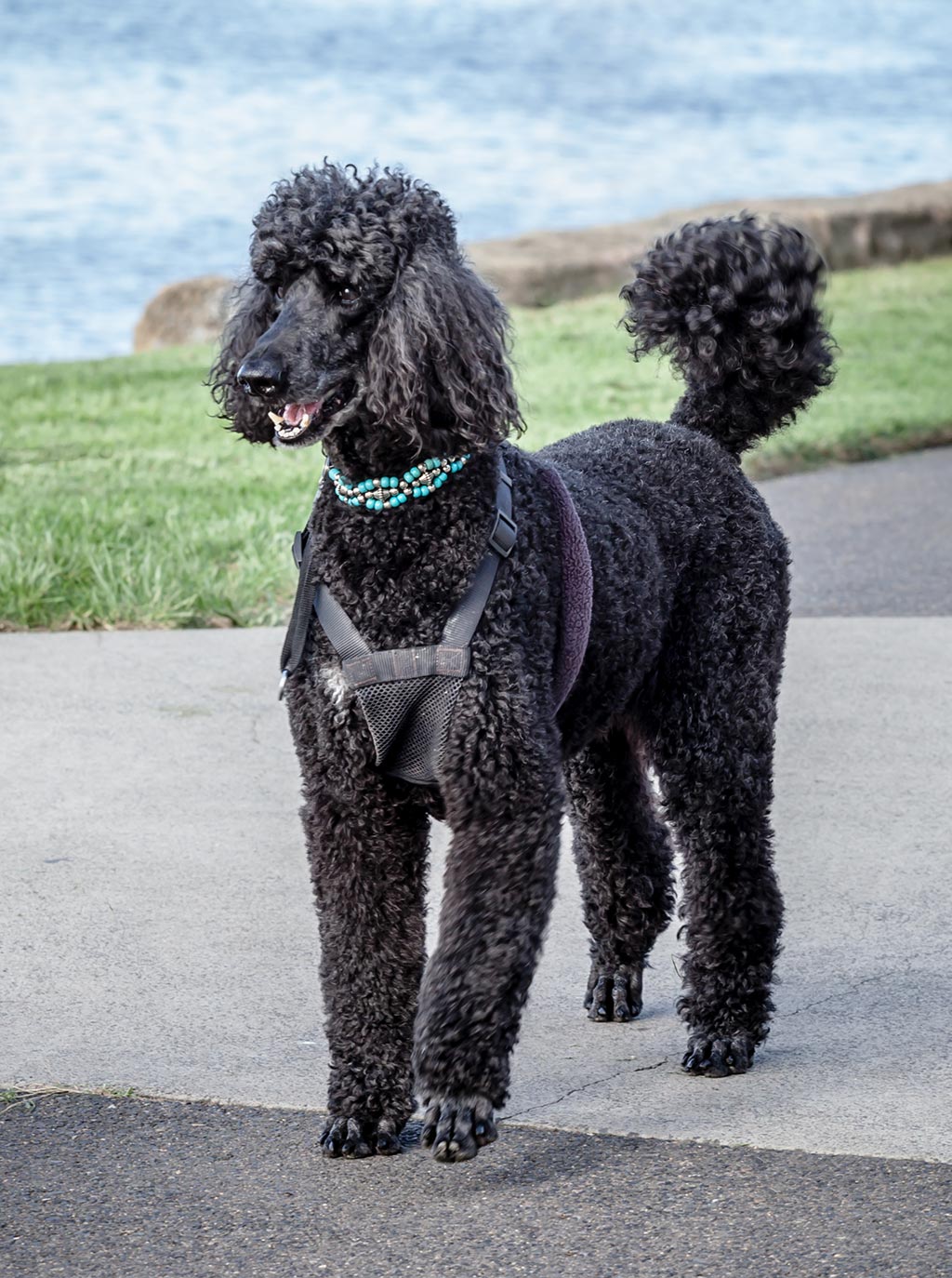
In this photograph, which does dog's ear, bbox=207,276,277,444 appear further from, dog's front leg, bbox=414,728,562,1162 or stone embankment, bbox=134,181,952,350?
stone embankment, bbox=134,181,952,350

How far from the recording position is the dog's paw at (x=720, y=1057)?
3711 millimetres

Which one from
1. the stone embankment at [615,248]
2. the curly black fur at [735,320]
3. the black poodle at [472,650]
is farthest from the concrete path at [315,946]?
the stone embankment at [615,248]

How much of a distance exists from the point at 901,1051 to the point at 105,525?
16.2 ft

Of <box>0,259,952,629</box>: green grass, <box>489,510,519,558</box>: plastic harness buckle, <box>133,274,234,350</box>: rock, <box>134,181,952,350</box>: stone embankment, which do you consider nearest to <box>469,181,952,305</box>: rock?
<box>134,181,952,350</box>: stone embankment

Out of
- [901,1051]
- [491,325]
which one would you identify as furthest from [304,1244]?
[491,325]

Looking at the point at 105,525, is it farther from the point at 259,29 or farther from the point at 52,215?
the point at 259,29

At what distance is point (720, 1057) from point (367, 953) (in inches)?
32.5

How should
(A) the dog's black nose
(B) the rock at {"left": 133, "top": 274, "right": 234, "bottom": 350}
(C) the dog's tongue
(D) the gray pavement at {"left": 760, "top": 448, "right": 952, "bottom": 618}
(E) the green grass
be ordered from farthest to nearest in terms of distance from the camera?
1. (B) the rock at {"left": 133, "top": 274, "right": 234, "bottom": 350}
2. (D) the gray pavement at {"left": 760, "top": 448, "right": 952, "bottom": 618}
3. (E) the green grass
4. (C) the dog's tongue
5. (A) the dog's black nose

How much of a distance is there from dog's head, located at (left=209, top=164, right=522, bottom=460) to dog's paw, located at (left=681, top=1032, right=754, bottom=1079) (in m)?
1.34

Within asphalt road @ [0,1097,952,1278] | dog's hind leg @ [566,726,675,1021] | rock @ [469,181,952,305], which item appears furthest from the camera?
rock @ [469,181,952,305]

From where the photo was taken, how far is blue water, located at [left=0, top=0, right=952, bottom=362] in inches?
747

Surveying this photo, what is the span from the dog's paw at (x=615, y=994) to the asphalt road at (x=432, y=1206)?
0.62 metres

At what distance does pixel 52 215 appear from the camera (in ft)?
65.3

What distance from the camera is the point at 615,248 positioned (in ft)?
49.5
